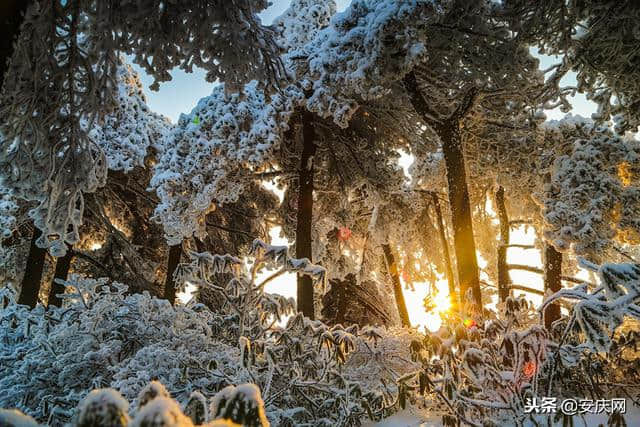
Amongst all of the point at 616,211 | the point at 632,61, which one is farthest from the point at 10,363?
the point at 616,211

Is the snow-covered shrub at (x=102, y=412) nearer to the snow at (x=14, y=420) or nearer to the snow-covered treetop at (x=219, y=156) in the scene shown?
the snow at (x=14, y=420)

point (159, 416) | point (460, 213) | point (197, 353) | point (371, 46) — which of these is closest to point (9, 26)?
point (159, 416)

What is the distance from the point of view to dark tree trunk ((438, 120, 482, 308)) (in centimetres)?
638

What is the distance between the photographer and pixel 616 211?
7062 millimetres

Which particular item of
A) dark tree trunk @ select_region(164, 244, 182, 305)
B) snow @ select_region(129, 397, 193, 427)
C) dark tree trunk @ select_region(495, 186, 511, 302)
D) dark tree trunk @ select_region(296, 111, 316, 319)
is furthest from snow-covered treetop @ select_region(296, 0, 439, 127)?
dark tree trunk @ select_region(495, 186, 511, 302)

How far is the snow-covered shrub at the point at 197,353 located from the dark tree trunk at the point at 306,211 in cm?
395

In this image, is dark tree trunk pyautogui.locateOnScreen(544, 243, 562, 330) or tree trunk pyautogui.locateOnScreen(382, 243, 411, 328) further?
tree trunk pyautogui.locateOnScreen(382, 243, 411, 328)

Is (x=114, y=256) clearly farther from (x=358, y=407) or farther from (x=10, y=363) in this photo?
(x=358, y=407)

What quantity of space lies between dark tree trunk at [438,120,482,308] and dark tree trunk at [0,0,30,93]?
619cm

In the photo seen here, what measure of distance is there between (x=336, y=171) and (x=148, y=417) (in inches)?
388

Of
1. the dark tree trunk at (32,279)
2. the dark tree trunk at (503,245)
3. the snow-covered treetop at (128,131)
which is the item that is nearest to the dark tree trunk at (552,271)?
the dark tree trunk at (503,245)

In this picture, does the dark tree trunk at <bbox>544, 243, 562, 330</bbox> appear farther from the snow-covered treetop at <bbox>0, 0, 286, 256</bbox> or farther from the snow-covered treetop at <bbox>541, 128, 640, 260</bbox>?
the snow-covered treetop at <bbox>0, 0, 286, 256</bbox>

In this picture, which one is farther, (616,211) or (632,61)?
(616,211)

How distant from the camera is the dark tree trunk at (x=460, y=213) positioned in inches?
251
